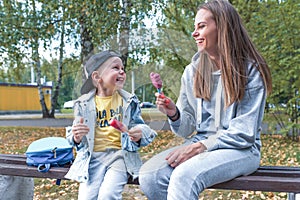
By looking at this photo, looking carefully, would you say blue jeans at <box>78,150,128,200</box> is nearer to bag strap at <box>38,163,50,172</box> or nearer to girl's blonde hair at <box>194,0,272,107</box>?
bag strap at <box>38,163,50,172</box>

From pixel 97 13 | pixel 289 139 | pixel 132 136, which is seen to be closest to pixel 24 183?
pixel 132 136

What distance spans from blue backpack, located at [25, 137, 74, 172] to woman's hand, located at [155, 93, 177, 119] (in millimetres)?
997

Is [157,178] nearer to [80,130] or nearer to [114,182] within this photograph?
[114,182]

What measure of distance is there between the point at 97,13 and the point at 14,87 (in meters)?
22.3

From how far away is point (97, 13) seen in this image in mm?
7207

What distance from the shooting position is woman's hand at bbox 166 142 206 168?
208 cm

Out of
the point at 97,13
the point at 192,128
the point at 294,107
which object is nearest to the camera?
the point at 192,128

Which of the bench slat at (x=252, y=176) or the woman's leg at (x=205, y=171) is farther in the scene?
the bench slat at (x=252, y=176)

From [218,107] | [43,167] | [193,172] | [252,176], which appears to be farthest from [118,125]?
[43,167]

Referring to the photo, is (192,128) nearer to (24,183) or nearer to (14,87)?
(24,183)

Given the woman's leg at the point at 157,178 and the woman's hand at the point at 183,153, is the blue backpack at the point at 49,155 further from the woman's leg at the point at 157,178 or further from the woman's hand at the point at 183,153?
the woman's hand at the point at 183,153

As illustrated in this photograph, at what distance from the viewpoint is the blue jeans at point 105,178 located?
225cm

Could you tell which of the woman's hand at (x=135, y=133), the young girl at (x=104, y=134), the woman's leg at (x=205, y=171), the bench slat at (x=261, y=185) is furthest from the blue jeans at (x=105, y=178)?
the bench slat at (x=261, y=185)

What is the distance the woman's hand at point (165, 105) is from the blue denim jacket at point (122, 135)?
0.14 meters
